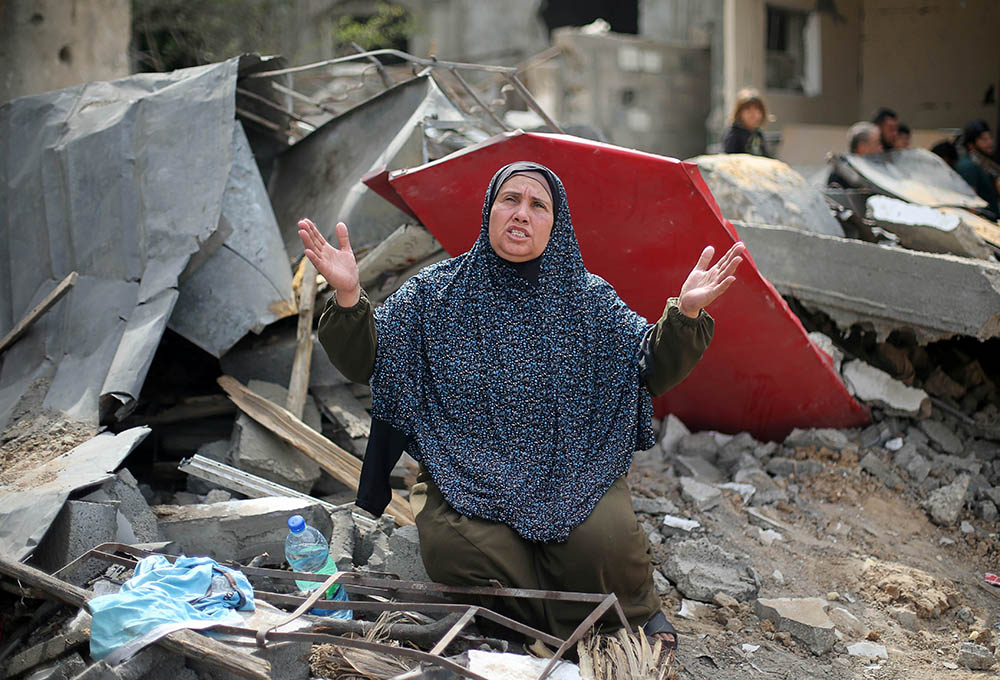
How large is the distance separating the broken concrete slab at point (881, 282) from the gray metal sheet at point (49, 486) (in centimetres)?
330

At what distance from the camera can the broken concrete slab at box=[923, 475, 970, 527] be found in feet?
12.7

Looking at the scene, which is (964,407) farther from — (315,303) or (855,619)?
(315,303)

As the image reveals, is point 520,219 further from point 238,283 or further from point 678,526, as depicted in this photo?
point 238,283

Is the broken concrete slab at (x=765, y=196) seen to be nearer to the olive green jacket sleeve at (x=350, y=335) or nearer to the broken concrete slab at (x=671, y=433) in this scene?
the broken concrete slab at (x=671, y=433)

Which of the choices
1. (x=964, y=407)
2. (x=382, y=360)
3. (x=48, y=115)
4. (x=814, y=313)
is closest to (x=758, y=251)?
(x=814, y=313)

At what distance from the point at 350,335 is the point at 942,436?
3276mm

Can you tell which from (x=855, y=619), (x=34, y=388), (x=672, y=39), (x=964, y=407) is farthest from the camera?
(x=672, y=39)

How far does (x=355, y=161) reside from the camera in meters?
4.95

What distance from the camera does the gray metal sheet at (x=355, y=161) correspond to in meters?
4.39

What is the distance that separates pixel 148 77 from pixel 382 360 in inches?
109

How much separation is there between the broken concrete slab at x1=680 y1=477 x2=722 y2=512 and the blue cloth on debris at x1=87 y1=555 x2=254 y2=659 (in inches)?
83.9

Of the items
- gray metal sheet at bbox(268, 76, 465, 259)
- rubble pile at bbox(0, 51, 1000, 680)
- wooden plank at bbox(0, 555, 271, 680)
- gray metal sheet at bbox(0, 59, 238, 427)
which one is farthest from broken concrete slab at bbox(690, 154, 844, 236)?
wooden plank at bbox(0, 555, 271, 680)

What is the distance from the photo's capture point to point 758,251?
4.73m

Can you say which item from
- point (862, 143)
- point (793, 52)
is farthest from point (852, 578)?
point (793, 52)
